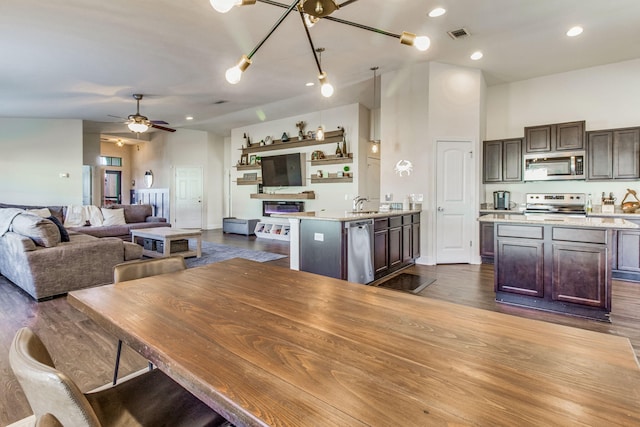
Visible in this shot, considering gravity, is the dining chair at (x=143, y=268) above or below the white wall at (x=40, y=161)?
below

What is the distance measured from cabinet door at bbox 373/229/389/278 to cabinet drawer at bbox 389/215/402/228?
0.15 m

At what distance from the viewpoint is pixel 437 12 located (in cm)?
355

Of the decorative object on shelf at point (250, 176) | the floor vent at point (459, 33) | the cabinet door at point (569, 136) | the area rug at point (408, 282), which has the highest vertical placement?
the floor vent at point (459, 33)

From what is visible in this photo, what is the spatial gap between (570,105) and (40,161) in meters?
11.2

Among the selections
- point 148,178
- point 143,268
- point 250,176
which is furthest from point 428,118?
point 148,178

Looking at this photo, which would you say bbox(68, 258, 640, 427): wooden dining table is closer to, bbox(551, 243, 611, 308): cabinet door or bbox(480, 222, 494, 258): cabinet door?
bbox(551, 243, 611, 308): cabinet door

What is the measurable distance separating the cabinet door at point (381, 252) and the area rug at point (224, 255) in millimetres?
2198

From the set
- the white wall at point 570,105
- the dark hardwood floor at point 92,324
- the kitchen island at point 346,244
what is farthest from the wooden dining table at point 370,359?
the white wall at point 570,105

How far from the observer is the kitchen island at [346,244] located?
3.64m

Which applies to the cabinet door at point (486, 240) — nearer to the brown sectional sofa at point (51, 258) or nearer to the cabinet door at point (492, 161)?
the cabinet door at point (492, 161)

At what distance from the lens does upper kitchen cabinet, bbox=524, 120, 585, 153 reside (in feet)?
16.4

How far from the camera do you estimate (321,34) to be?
13.2 ft

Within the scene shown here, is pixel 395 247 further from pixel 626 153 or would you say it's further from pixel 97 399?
pixel 97 399

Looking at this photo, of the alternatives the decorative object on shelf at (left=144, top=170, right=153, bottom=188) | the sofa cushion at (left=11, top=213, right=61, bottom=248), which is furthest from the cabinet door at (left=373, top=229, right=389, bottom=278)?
the decorative object on shelf at (left=144, top=170, right=153, bottom=188)
